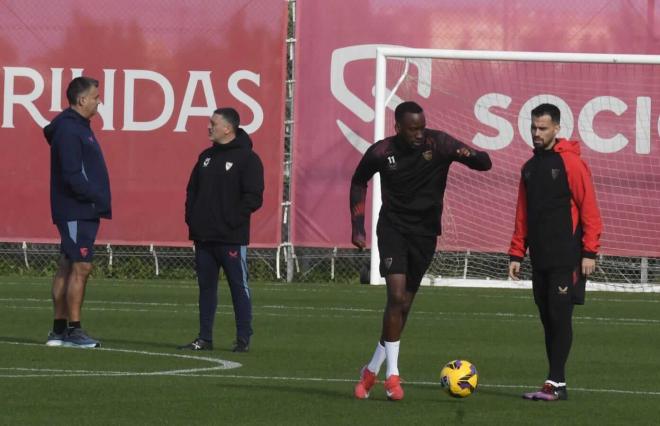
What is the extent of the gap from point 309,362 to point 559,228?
292 centimetres

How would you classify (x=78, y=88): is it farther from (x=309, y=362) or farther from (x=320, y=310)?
(x=320, y=310)

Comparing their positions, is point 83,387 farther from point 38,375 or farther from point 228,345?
point 228,345

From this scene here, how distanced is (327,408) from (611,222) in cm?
1373

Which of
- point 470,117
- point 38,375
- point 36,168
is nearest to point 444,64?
point 470,117

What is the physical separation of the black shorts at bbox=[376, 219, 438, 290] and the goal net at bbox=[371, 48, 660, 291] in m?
12.0

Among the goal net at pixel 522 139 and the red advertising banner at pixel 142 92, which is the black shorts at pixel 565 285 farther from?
the red advertising banner at pixel 142 92

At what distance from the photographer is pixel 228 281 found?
45.2 feet

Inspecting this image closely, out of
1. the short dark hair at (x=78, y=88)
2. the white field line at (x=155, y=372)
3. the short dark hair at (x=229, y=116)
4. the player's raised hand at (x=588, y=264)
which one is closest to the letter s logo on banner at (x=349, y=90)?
the short dark hair at (x=229, y=116)

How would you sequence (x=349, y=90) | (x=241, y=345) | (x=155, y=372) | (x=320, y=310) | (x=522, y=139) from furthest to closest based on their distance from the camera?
1. (x=349, y=90)
2. (x=522, y=139)
3. (x=320, y=310)
4. (x=241, y=345)
5. (x=155, y=372)

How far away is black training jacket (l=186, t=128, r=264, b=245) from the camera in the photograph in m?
13.9

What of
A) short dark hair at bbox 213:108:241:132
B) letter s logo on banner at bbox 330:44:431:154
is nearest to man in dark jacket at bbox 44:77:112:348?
short dark hair at bbox 213:108:241:132

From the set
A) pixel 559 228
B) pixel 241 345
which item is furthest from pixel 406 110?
pixel 241 345

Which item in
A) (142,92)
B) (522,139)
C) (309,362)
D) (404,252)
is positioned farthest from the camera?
(142,92)

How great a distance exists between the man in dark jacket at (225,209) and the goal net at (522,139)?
29.4 ft
